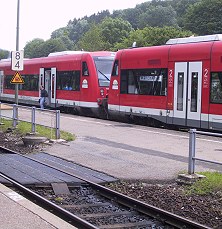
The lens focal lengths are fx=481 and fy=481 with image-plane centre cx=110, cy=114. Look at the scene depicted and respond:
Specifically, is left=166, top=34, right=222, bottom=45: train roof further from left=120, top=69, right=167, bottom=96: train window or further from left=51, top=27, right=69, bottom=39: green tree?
left=51, top=27, right=69, bottom=39: green tree

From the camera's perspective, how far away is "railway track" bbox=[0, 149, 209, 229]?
286 inches

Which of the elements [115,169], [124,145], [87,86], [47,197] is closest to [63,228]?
[47,197]

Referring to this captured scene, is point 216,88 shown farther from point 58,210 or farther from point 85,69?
point 58,210

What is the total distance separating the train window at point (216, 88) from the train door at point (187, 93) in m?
0.59

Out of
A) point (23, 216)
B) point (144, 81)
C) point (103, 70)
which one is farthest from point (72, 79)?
point (23, 216)

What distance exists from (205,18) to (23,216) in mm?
83946

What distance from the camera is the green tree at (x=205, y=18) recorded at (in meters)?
83.3

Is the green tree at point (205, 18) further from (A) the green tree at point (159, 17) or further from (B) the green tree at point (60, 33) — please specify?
(B) the green tree at point (60, 33)

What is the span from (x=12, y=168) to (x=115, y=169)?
2.42 m

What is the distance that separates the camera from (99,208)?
27.7ft

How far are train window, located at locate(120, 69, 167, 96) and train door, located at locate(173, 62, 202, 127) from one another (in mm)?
957

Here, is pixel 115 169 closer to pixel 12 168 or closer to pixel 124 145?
pixel 12 168

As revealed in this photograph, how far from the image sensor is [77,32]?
168 metres

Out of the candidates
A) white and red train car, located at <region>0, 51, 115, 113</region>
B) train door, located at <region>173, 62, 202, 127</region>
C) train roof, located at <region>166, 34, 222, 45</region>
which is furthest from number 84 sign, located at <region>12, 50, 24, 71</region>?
white and red train car, located at <region>0, 51, 115, 113</region>
